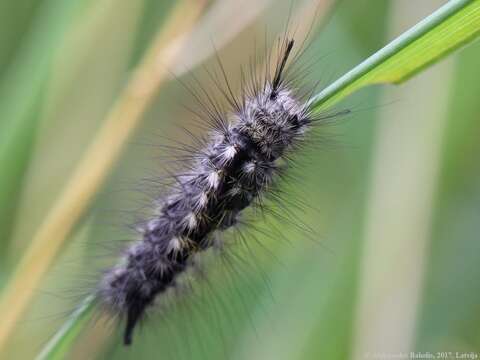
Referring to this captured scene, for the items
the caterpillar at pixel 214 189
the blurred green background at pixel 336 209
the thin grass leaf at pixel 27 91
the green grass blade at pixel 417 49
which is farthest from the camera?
the thin grass leaf at pixel 27 91

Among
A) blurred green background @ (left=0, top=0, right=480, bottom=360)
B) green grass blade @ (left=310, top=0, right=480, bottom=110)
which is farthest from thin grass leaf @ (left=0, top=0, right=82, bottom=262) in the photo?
green grass blade @ (left=310, top=0, right=480, bottom=110)

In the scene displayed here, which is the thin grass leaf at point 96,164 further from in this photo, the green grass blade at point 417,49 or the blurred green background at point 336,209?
the green grass blade at point 417,49

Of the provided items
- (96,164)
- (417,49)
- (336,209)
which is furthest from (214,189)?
(417,49)

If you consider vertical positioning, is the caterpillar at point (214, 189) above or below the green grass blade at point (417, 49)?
below

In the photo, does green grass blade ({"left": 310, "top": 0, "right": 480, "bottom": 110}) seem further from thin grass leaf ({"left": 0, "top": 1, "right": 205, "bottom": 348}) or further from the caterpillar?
thin grass leaf ({"left": 0, "top": 1, "right": 205, "bottom": 348})

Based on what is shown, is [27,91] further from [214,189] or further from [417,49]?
[417,49]

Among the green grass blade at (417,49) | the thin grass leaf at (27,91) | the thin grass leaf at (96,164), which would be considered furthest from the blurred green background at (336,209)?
the green grass blade at (417,49)
